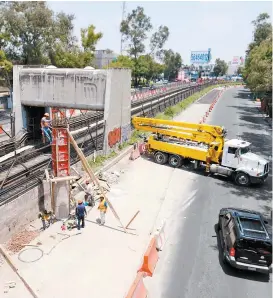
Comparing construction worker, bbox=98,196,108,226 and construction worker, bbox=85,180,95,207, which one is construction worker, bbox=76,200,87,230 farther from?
construction worker, bbox=85,180,95,207

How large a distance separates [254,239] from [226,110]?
4353cm

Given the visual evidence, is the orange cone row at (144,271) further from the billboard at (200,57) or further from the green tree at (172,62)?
the billboard at (200,57)

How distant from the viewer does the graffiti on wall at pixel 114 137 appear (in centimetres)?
2421

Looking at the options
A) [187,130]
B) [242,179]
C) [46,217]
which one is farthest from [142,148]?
[46,217]

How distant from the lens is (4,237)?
13109 millimetres

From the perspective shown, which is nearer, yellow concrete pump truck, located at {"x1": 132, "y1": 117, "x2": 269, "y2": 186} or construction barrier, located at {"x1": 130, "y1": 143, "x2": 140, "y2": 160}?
yellow concrete pump truck, located at {"x1": 132, "y1": 117, "x2": 269, "y2": 186}

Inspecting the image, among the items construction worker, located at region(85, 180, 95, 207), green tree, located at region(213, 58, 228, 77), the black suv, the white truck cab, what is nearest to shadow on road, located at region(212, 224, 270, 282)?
the black suv

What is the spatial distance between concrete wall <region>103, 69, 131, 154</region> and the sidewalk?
6696 mm

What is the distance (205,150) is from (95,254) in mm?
11819

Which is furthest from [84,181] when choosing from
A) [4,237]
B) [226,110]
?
[226,110]

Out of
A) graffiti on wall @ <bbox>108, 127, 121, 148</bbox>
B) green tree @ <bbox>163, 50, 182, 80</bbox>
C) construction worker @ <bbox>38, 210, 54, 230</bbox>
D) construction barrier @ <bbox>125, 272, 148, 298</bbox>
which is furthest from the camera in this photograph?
green tree @ <bbox>163, 50, 182, 80</bbox>

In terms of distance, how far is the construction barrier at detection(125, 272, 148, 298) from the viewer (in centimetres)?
959

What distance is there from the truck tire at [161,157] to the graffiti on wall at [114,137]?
11.6ft

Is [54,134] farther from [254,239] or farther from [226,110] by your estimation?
[226,110]
